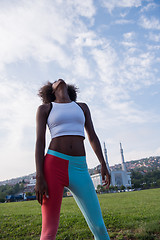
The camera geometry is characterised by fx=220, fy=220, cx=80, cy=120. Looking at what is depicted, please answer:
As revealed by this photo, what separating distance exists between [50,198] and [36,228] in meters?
4.51

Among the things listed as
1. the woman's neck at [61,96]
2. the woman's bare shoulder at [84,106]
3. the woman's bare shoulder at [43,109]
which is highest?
the woman's neck at [61,96]

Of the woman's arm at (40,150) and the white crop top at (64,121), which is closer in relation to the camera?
the woman's arm at (40,150)

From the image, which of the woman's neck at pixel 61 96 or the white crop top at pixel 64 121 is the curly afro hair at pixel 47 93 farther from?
the white crop top at pixel 64 121

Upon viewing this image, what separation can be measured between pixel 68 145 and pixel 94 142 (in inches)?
21.3

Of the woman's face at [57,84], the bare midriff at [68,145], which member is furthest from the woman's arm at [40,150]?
the woman's face at [57,84]

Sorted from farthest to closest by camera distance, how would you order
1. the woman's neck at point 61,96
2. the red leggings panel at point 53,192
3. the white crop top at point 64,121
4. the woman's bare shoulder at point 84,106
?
the woman's bare shoulder at point 84,106 < the woman's neck at point 61,96 < the white crop top at point 64,121 < the red leggings panel at point 53,192

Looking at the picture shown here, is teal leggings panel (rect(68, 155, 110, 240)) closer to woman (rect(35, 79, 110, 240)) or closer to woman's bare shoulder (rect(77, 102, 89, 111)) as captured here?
woman (rect(35, 79, 110, 240))

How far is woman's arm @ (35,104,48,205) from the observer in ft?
6.75

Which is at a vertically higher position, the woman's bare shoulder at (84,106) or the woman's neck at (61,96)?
the woman's neck at (61,96)

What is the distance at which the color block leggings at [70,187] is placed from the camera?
207 cm

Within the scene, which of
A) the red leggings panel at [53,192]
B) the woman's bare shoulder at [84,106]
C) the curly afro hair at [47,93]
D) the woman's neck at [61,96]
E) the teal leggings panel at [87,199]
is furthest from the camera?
the curly afro hair at [47,93]

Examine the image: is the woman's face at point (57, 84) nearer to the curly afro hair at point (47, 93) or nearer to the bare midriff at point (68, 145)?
the curly afro hair at point (47, 93)

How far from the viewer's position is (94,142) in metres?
2.71

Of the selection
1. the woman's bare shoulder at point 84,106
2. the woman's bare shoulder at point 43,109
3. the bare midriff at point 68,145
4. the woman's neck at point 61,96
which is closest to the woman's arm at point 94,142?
the woman's bare shoulder at point 84,106
